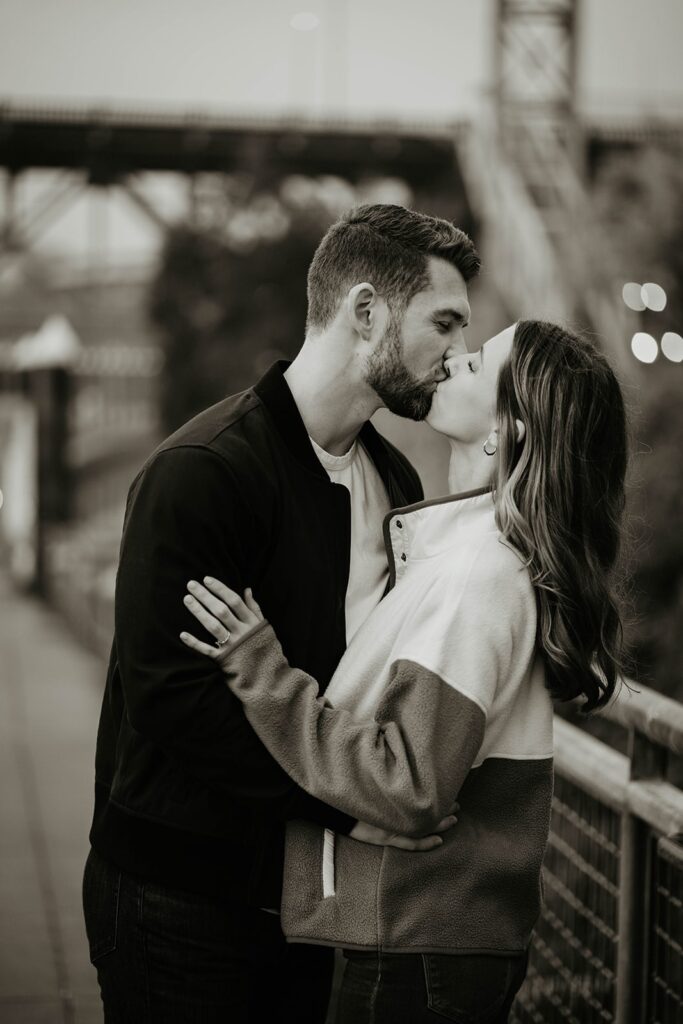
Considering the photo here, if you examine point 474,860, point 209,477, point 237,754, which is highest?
point 209,477

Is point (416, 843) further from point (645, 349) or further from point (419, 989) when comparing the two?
point (645, 349)

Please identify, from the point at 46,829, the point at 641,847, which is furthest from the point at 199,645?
the point at 46,829

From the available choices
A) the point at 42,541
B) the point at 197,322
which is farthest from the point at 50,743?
the point at 197,322

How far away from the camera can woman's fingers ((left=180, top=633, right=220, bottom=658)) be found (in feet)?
7.57

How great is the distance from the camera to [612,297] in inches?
551

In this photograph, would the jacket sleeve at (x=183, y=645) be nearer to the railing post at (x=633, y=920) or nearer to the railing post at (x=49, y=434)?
the railing post at (x=633, y=920)

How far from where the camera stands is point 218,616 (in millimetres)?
2307

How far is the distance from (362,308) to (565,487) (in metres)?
0.62

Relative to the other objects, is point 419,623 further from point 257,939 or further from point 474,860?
point 257,939

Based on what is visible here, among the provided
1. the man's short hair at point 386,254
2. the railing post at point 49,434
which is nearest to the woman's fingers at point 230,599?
the man's short hair at point 386,254

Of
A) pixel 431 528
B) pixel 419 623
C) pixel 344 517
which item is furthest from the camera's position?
pixel 344 517

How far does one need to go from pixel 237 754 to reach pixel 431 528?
563 mm

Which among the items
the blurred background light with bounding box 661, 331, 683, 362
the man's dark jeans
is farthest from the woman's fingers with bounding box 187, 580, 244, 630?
the blurred background light with bounding box 661, 331, 683, 362

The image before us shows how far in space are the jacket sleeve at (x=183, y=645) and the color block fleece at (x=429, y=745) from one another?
55mm
